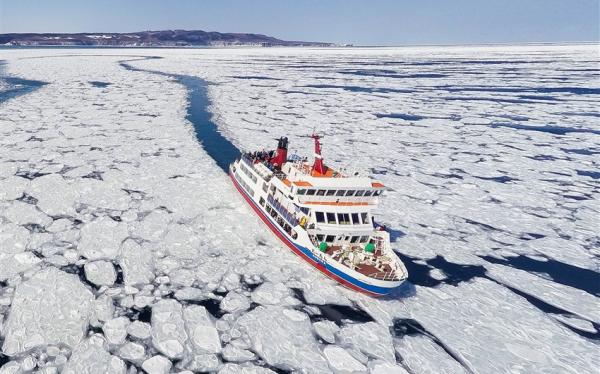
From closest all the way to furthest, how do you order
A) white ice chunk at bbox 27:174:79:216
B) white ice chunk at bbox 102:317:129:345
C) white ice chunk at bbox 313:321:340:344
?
white ice chunk at bbox 102:317:129:345, white ice chunk at bbox 313:321:340:344, white ice chunk at bbox 27:174:79:216

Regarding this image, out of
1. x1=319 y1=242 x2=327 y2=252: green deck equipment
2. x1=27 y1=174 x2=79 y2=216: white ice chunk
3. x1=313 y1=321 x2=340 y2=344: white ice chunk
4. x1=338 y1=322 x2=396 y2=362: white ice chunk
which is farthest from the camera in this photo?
x1=27 y1=174 x2=79 y2=216: white ice chunk

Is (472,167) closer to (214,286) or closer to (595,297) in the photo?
A: (595,297)

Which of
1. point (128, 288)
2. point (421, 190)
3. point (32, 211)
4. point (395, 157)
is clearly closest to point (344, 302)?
point (128, 288)

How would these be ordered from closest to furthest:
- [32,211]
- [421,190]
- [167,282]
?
[167,282] → [32,211] → [421,190]

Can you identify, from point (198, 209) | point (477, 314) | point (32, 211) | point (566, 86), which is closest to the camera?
point (477, 314)

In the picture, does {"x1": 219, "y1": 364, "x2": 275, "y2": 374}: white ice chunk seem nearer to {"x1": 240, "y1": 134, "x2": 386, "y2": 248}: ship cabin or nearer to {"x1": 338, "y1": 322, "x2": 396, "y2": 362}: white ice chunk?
{"x1": 338, "y1": 322, "x2": 396, "y2": 362}: white ice chunk

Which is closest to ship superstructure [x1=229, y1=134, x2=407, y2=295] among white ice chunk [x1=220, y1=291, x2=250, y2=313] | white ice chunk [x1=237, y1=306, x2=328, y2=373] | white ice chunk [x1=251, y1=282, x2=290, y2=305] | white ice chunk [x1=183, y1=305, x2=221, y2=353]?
white ice chunk [x1=251, y1=282, x2=290, y2=305]

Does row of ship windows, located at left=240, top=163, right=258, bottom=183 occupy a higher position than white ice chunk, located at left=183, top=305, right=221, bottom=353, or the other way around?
row of ship windows, located at left=240, top=163, right=258, bottom=183

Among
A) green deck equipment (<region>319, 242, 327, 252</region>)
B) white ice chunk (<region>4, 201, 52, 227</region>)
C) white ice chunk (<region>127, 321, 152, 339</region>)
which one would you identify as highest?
green deck equipment (<region>319, 242, 327, 252</region>)

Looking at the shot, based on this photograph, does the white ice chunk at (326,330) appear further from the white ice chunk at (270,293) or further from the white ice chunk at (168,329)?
the white ice chunk at (168,329)
